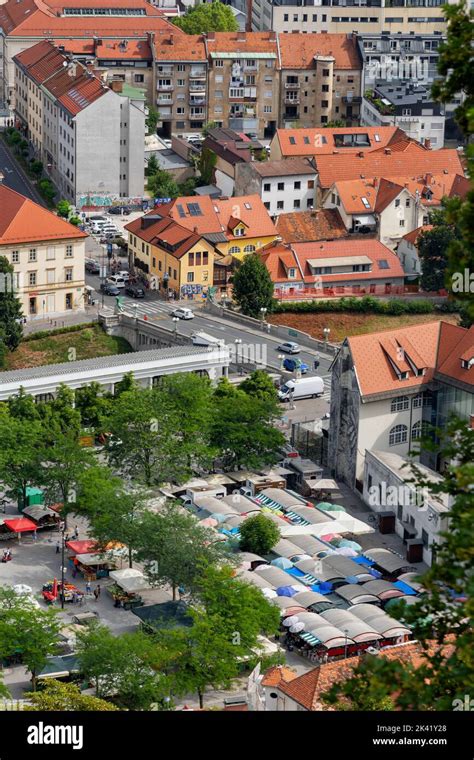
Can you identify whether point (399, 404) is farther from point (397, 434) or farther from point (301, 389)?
point (301, 389)

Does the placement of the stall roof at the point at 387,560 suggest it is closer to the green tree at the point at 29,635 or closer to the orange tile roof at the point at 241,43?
the green tree at the point at 29,635

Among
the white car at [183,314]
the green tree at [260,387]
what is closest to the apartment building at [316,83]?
the white car at [183,314]

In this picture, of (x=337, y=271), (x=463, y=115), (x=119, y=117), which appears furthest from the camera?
(x=119, y=117)

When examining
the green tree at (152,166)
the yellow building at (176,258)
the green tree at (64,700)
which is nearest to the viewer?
the green tree at (64,700)

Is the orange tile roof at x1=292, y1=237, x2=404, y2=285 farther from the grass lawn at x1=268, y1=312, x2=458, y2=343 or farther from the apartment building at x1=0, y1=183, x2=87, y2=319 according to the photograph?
the apartment building at x1=0, y1=183, x2=87, y2=319

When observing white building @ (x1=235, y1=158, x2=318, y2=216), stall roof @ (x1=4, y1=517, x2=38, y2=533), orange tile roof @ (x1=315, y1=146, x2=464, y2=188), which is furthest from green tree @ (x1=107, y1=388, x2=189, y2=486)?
orange tile roof @ (x1=315, y1=146, x2=464, y2=188)

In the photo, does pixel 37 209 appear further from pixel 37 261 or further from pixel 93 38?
pixel 93 38

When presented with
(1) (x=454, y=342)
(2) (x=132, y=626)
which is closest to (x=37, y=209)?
(1) (x=454, y=342)
